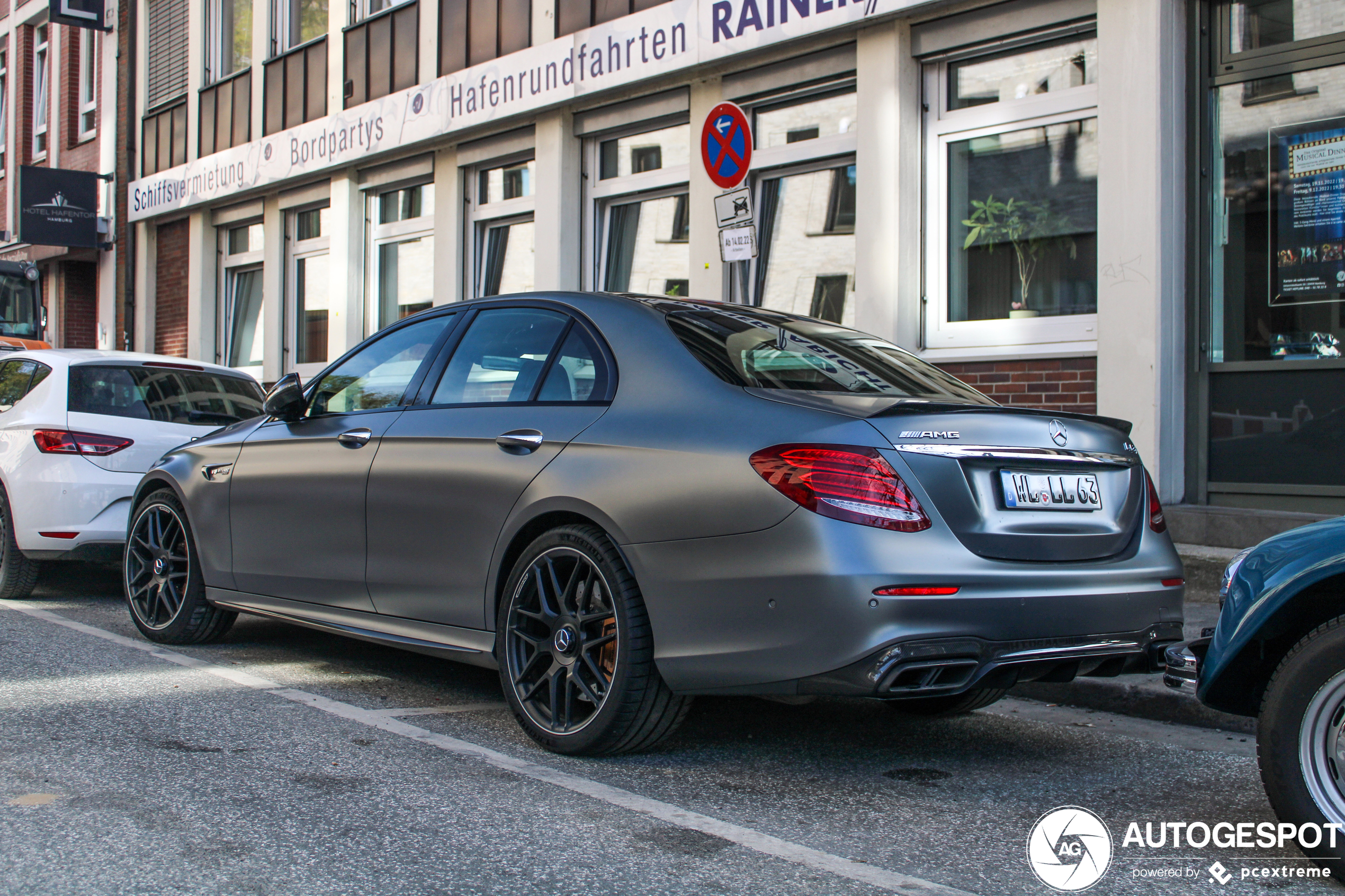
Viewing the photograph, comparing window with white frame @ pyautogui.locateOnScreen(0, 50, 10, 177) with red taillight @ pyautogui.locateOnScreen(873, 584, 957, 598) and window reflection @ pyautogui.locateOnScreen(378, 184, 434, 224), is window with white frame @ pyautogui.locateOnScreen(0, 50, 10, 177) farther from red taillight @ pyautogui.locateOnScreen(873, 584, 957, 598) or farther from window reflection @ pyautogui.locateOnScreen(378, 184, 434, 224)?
red taillight @ pyautogui.locateOnScreen(873, 584, 957, 598)

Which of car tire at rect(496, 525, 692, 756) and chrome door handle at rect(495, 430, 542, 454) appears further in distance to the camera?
chrome door handle at rect(495, 430, 542, 454)

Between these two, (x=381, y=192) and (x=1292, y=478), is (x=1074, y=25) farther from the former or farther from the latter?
(x=381, y=192)

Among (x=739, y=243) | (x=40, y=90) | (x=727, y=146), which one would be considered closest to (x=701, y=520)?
(x=739, y=243)

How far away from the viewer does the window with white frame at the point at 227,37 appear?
1962cm

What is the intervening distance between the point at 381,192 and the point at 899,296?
8644 millimetres

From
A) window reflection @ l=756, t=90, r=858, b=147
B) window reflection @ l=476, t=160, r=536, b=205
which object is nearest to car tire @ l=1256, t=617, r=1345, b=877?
window reflection @ l=756, t=90, r=858, b=147

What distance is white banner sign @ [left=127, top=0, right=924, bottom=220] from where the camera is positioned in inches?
428

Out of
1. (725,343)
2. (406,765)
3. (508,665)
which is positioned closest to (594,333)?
(725,343)

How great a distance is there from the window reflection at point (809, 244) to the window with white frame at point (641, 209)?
892mm

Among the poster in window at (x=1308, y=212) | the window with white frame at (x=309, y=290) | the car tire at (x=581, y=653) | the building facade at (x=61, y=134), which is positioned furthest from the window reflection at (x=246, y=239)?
the car tire at (x=581, y=653)

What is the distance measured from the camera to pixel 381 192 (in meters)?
16.7

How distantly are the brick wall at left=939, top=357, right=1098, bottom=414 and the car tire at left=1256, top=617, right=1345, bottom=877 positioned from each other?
571 centimetres

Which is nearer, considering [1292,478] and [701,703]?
[701,703]

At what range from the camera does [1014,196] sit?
9.83 m
